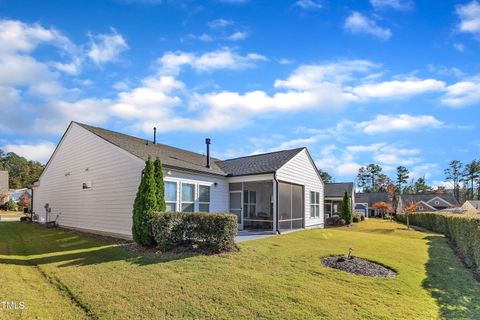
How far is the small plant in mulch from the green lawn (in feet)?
1.02

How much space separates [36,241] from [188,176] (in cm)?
674

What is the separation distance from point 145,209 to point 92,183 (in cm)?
568

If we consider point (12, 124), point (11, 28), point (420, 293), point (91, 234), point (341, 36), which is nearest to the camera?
point (420, 293)

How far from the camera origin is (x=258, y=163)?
1764 centimetres

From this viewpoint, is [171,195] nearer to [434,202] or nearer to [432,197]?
[434,202]

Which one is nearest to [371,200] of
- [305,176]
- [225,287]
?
[305,176]

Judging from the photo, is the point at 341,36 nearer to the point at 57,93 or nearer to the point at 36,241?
the point at 57,93

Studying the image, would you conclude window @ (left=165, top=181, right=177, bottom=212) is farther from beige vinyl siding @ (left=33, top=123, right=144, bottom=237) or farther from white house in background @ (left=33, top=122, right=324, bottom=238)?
beige vinyl siding @ (left=33, top=123, right=144, bottom=237)

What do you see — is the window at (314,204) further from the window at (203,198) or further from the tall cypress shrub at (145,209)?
the tall cypress shrub at (145,209)

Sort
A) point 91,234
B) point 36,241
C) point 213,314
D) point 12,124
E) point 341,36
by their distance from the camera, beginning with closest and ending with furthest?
point 213,314 < point 341,36 < point 36,241 < point 91,234 < point 12,124

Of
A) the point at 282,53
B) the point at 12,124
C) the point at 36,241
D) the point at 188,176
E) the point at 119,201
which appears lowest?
the point at 36,241

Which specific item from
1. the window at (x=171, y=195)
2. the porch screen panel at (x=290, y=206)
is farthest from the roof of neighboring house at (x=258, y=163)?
the window at (x=171, y=195)

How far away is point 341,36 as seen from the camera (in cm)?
1089

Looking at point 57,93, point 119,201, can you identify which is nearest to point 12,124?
point 57,93
